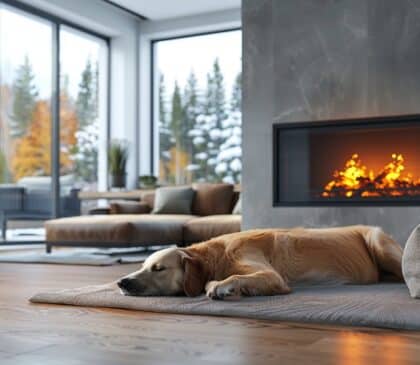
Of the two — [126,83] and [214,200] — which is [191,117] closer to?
[126,83]

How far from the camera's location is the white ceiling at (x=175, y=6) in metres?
7.91

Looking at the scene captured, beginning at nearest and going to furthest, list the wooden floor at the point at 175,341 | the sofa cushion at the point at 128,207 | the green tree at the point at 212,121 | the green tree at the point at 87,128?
1. the wooden floor at the point at 175,341
2. the sofa cushion at the point at 128,207
3. the green tree at the point at 87,128
4. the green tree at the point at 212,121

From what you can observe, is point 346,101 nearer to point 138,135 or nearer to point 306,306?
point 306,306

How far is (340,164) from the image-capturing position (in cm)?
532

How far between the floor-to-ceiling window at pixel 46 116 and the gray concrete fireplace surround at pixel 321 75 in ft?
9.72

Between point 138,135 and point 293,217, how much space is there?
3901 mm

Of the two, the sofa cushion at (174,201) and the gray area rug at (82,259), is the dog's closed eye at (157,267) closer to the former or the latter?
the gray area rug at (82,259)

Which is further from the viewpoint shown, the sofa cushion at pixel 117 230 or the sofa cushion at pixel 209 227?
the sofa cushion at pixel 209 227

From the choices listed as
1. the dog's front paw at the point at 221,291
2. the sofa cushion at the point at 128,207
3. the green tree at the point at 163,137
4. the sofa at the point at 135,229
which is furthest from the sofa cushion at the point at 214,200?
the dog's front paw at the point at 221,291

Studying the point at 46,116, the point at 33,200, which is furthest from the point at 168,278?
the point at 46,116

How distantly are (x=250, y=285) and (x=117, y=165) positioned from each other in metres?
5.64

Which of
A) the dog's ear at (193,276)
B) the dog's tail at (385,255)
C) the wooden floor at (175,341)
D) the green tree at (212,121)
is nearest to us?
the wooden floor at (175,341)

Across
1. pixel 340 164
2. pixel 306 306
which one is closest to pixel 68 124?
pixel 340 164

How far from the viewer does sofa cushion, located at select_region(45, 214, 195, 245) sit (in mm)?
5918
